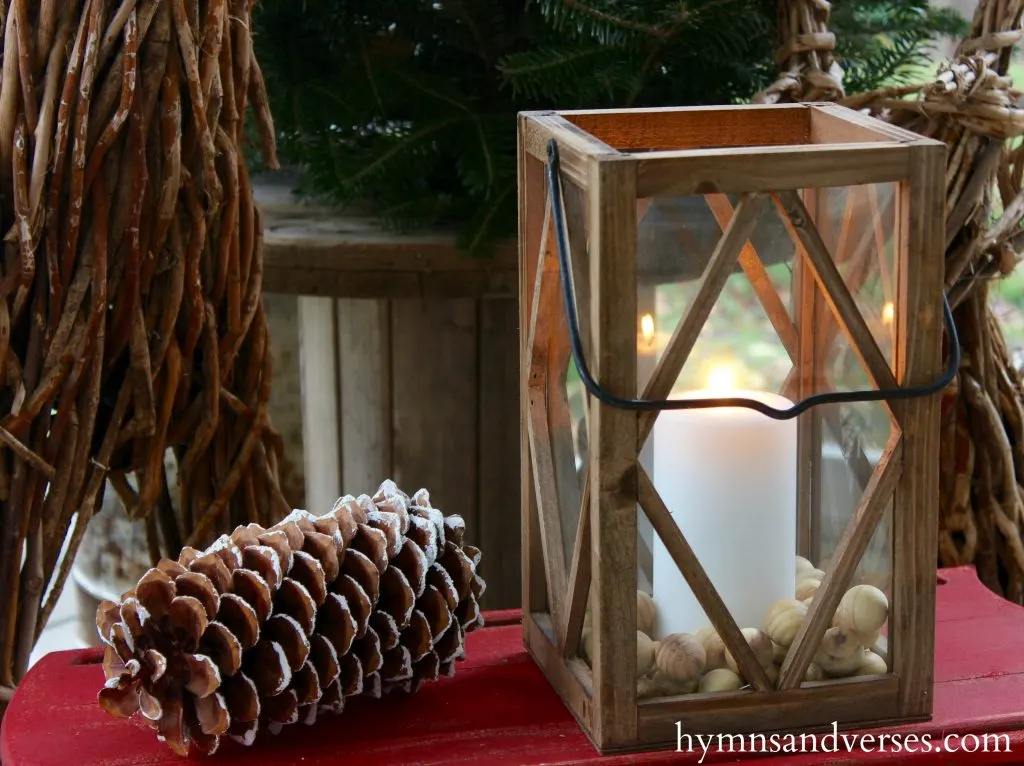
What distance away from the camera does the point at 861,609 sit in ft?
2.11

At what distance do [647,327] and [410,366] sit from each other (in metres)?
0.50

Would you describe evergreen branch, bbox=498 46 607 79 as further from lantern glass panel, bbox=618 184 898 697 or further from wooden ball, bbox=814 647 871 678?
wooden ball, bbox=814 647 871 678

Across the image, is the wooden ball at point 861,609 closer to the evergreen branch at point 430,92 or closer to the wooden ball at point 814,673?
the wooden ball at point 814,673

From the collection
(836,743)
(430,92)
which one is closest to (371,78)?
(430,92)

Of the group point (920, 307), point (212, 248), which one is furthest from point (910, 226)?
point (212, 248)

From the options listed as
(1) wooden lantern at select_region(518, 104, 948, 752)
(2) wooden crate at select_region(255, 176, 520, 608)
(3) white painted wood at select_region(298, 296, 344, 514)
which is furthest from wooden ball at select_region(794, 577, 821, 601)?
(3) white painted wood at select_region(298, 296, 344, 514)

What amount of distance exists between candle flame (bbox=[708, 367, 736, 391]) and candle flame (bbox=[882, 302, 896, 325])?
0.08 meters

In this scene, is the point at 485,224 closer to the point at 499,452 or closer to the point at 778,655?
the point at 499,452

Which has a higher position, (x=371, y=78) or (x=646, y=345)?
(x=371, y=78)

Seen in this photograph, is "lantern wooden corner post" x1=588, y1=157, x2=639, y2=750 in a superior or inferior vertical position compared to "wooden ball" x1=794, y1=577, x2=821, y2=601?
superior

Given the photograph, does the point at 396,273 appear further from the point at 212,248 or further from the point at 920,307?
the point at 920,307

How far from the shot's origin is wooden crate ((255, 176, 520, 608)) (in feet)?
3.37

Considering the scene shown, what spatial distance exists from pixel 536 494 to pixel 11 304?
13.1 inches

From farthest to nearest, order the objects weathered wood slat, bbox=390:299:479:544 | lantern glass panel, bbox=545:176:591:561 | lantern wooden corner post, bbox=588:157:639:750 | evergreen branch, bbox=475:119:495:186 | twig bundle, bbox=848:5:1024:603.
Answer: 1. weathered wood slat, bbox=390:299:479:544
2. evergreen branch, bbox=475:119:495:186
3. twig bundle, bbox=848:5:1024:603
4. lantern glass panel, bbox=545:176:591:561
5. lantern wooden corner post, bbox=588:157:639:750
